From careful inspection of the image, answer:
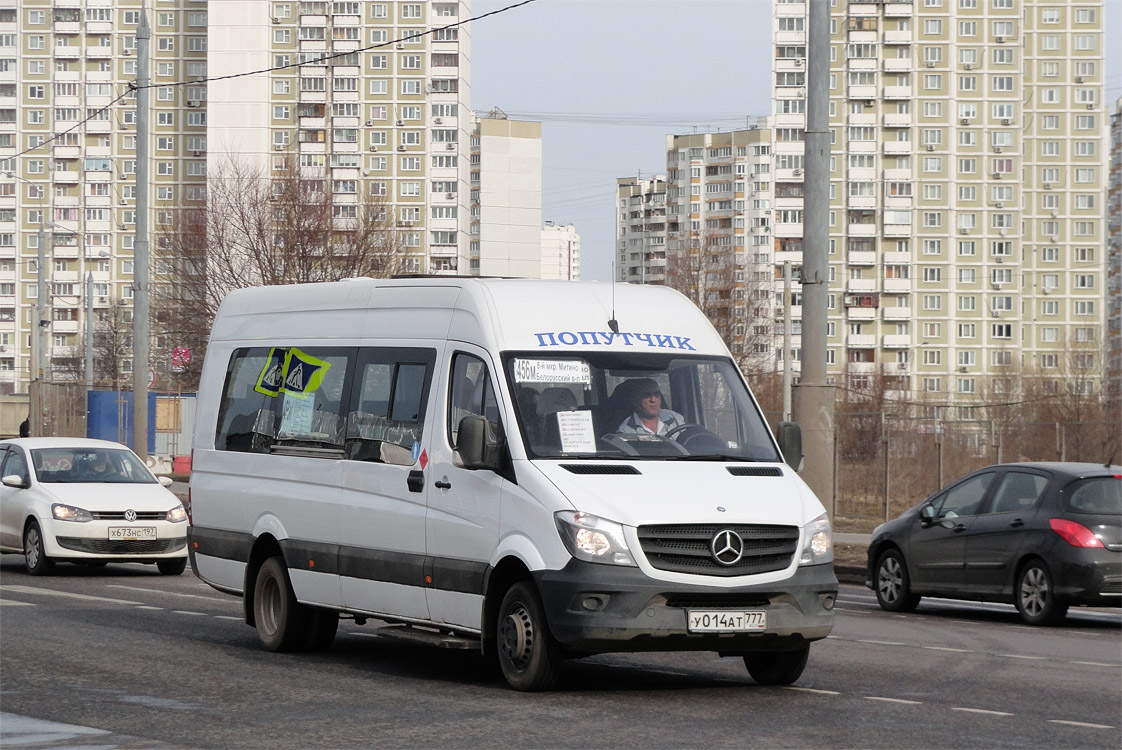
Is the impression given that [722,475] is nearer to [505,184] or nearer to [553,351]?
[553,351]

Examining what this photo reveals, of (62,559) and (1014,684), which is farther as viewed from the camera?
(62,559)

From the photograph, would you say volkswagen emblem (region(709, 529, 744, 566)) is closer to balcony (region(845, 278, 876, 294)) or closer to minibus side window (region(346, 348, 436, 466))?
minibus side window (region(346, 348, 436, 466))

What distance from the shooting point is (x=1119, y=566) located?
50.8ft

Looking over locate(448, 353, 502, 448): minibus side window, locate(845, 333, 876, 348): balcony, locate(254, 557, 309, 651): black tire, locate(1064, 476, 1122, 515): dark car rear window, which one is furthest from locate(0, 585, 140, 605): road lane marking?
locate(845, 333, 876, 348): balcony

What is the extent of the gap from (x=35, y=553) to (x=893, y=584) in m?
9.66

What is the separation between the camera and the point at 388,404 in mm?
11141

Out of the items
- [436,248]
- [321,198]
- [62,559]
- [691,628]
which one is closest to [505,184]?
[436,248]

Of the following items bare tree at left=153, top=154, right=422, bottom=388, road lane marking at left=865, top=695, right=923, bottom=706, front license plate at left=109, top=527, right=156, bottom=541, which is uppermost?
bare tree at left=153, top=154, right=422, bottom=388

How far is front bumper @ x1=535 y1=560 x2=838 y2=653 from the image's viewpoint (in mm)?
9211

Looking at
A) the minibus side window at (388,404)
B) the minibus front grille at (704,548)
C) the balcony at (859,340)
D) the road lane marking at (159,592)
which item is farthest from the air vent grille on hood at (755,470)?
the balcony at (859,340)

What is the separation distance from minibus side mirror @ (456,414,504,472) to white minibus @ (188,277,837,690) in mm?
12

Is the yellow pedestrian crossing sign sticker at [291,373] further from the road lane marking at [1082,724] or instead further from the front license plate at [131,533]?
the front license plate at [131,533]

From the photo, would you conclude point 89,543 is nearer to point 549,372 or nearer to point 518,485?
point 549,372

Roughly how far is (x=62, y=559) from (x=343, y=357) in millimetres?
8962
